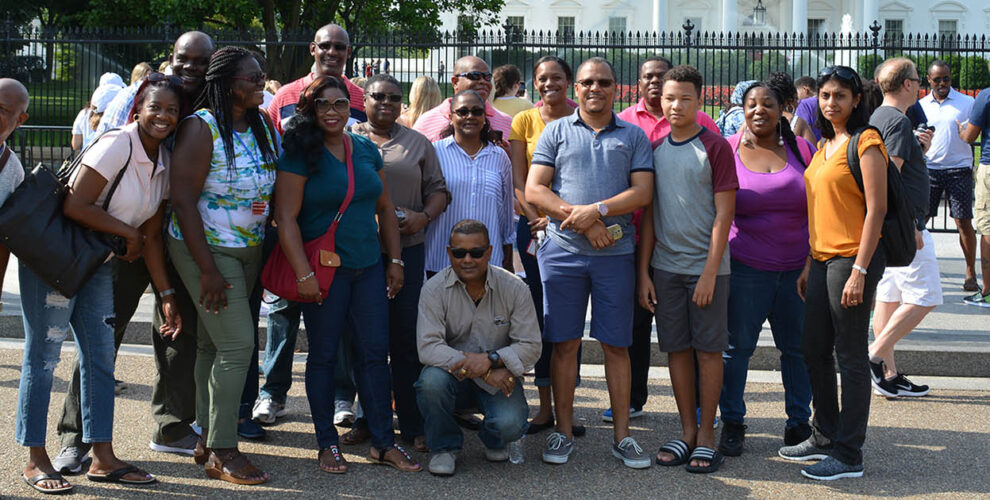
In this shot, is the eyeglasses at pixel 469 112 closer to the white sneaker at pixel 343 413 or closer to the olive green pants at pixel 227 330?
the olive green pants at pixel 227 330

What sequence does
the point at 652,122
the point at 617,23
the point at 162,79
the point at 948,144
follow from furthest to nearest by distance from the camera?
the point at 617,23
the point at 948,144
the point at 652,122
the point at 162,79

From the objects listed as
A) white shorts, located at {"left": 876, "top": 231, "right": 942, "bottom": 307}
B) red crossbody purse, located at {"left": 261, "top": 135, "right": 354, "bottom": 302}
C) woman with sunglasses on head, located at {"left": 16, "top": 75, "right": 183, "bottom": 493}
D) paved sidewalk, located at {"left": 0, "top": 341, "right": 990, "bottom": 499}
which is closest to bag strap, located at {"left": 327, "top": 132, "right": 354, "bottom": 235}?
red crossbody purse, located at {"left": 261, "top": 135, "right": 354, "bottom": 302}

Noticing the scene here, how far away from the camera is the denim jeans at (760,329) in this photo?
5176mm

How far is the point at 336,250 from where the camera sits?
4.85 metres

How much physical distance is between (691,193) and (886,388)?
7.42ft

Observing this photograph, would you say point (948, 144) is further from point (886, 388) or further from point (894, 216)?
point (894, 216)

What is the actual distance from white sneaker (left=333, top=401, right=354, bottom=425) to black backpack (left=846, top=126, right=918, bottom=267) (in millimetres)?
2967

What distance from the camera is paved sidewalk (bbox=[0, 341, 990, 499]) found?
459 centimetres

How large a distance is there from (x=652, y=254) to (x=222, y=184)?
214 cm

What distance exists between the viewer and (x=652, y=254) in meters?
5.19

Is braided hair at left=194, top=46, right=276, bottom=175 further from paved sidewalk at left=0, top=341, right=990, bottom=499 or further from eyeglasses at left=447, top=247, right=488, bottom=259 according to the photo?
paved sidewalk at left=0, top=341, right=990, bottom=499

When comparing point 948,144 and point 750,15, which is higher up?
point 750,15

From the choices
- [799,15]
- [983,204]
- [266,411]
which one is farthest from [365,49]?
[799,15]

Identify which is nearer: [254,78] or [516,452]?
[254,78]
